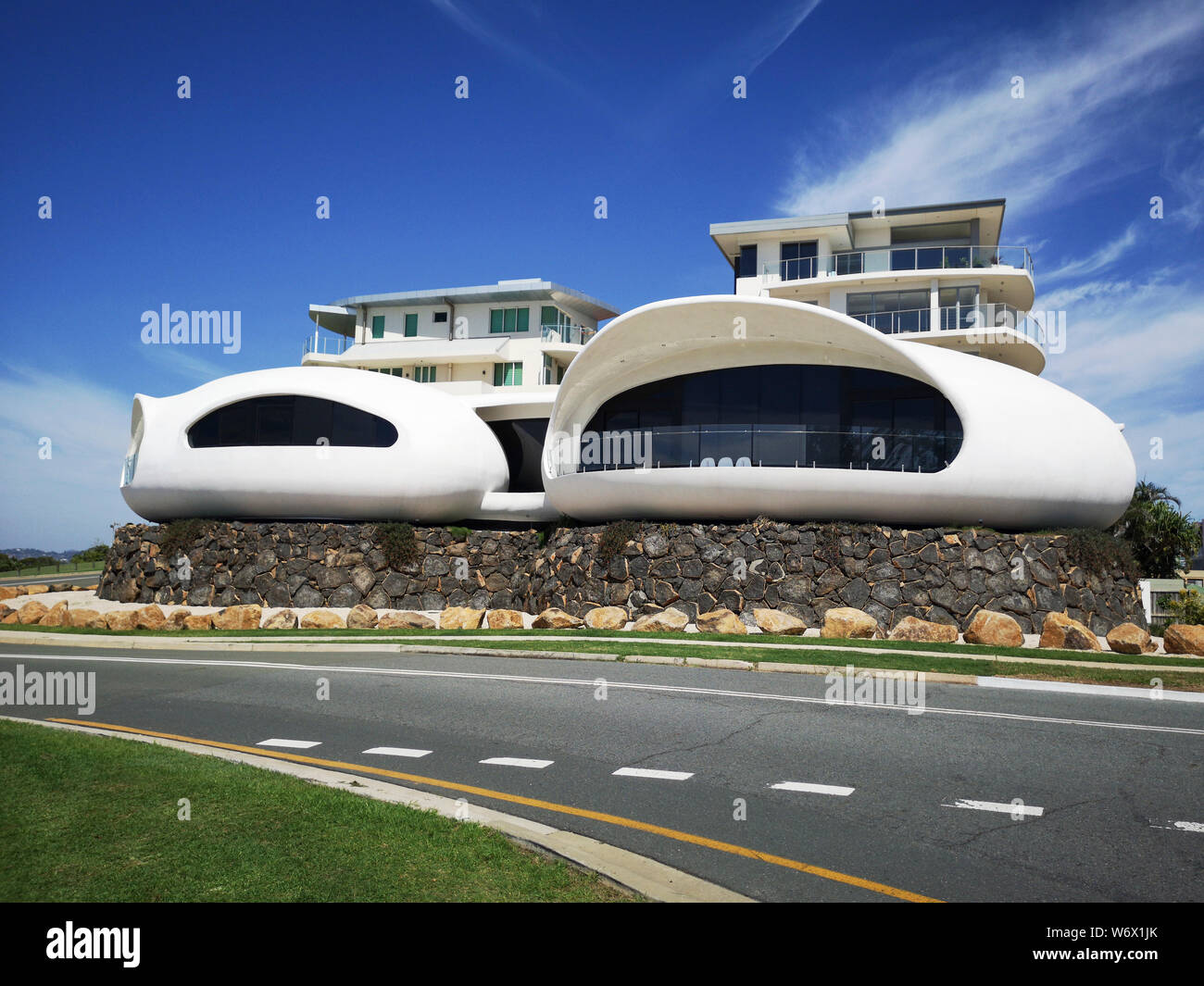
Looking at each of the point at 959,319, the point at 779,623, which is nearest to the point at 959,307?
the point at 959,319

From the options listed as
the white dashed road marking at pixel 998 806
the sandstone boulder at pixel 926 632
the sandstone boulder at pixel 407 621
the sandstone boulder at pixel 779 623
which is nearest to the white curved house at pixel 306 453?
the sandstone boulder at pixel 407 621

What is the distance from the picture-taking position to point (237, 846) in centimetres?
501

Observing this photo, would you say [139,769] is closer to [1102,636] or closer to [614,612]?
[614,612]

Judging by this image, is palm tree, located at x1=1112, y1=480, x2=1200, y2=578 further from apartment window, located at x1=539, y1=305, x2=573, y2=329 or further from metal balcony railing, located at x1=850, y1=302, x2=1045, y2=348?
apartment window, located at x1=539, y1=305, x2=573, y2=329

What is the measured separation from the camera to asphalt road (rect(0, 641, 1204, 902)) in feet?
17.1

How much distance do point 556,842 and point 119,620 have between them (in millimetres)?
20759

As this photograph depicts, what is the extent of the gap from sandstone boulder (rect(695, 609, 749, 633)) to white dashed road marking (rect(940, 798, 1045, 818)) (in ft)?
39.9

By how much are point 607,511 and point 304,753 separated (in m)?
16.1

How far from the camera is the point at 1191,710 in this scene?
10195mm

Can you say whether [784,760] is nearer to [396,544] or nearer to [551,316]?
[396,544]

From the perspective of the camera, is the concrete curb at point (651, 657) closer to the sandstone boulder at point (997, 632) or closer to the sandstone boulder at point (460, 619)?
the sandstone boulder at point (997, 632)

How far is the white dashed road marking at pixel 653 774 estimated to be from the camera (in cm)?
723

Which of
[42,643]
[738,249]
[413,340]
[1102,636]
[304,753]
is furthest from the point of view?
[413,340]
